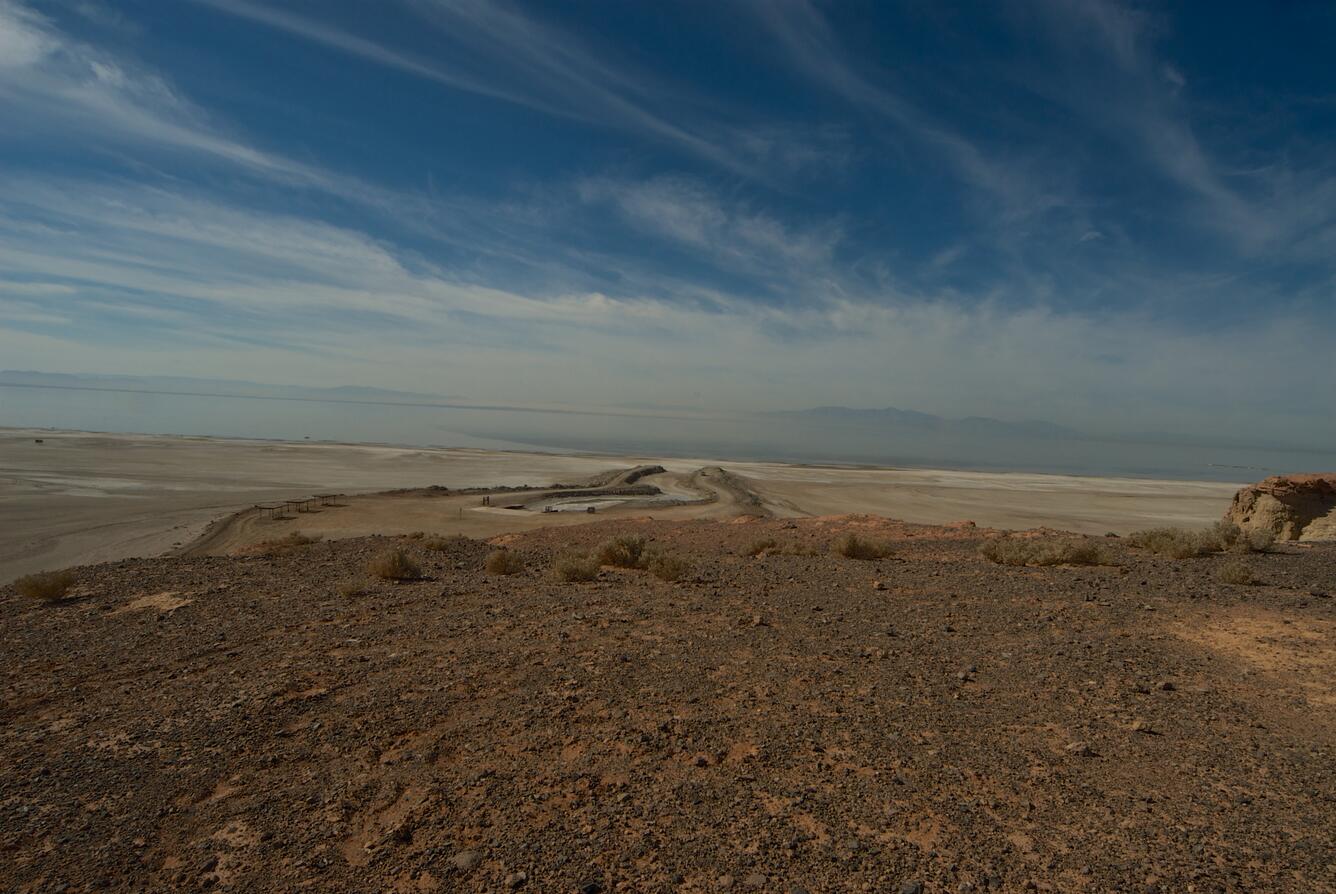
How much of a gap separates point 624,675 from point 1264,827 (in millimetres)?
4642

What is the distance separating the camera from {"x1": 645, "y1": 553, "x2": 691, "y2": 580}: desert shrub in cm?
1104

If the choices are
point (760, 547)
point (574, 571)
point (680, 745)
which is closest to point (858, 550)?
point (760, 547)

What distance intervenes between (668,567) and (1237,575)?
8.64 metres

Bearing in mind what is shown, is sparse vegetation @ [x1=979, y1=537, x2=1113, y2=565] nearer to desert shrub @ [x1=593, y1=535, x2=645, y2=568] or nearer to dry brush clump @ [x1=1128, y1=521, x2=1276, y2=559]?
dry brush clump @ [x1=1128, y1=521, x2=1276, y2=559]

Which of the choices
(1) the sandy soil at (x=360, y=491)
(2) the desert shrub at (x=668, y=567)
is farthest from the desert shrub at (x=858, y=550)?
(1) the sandy soil at (x=360, y=491)

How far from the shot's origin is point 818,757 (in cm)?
452

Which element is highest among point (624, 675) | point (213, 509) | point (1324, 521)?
point (1324, 521)

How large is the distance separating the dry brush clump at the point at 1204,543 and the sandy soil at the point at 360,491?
19.0m

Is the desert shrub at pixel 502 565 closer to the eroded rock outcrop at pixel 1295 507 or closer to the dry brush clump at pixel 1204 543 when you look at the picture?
the dry brush clump at pixel 1204 543

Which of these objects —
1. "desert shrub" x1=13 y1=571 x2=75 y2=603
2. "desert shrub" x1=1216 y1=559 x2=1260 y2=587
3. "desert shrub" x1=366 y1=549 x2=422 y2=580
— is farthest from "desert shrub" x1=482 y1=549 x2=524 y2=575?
"desert shrub" x1=1216 y1=559 x2=1260 y2=587

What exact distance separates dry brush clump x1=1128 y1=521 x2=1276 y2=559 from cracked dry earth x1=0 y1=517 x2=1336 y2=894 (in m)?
2.57

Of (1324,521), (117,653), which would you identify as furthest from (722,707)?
(1324,521)

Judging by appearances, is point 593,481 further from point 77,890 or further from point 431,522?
point 77,890

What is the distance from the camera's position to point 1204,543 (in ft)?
38.8
